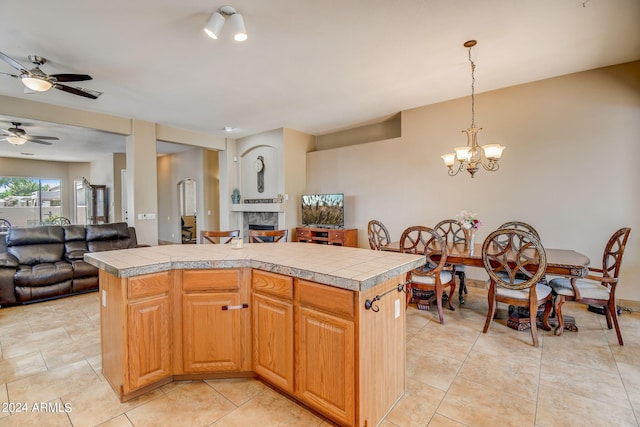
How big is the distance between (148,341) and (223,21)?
2.48 meters

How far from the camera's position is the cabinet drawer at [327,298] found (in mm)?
1537

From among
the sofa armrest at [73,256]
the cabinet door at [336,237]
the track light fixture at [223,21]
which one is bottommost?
the sofa armrest at [73,256]

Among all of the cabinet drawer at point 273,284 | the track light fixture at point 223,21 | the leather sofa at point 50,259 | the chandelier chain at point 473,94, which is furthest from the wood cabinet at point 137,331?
the chandelier chain at point 473,94

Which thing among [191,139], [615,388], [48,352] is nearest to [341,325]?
[615,388]

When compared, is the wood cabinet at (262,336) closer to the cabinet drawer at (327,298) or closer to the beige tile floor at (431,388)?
the cabinet drawer at (327,298)

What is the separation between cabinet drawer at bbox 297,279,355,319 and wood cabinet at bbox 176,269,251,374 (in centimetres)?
55

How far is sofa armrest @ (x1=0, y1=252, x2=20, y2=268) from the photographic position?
3.82 meters

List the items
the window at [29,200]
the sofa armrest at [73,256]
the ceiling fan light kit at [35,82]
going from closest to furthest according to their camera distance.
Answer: the ceiling fan light kit at [35,82], the sofa armrest at [73,256], the window at [29,200]

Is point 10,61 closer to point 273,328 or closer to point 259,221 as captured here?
point 273,328

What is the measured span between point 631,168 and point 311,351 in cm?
432

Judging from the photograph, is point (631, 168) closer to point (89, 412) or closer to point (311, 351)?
point (311, 351)

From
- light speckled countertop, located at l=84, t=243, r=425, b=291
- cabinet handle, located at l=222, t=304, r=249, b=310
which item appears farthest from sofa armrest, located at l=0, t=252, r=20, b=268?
cabinet handle, located at l=222, t=304, r=249, b=310

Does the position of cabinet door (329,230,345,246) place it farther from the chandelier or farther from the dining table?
the chandelier

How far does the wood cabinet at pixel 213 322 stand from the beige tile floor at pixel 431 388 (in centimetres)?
18
